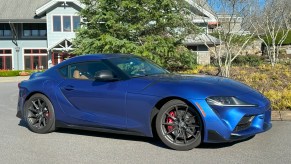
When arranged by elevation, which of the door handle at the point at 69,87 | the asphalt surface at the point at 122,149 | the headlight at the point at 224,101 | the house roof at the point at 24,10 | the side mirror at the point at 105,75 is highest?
the house roof at the point at 24,10

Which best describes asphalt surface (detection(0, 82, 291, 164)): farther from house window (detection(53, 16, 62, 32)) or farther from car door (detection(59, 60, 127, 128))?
house window (detection(53, 16, 62, 32))

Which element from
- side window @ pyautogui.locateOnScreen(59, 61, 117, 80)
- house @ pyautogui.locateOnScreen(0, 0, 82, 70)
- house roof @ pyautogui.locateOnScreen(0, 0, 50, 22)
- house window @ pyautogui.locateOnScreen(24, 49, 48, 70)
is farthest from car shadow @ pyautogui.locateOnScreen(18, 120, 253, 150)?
house window @ pyautogui.locateOnScreen(24, 49, 48, 70)

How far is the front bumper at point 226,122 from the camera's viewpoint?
534cm

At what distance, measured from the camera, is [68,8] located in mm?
36000

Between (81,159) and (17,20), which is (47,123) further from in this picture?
(17,20)

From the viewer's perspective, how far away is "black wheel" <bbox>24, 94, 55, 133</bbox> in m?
6.91

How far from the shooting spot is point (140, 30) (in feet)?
45.1

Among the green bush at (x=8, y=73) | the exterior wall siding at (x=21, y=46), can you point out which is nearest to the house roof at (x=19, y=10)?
the exterior wall siding at (x=21, y=46)

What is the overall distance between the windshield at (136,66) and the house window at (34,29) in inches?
1297

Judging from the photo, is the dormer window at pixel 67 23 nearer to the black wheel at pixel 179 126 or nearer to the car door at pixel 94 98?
the car door at pixel 94 98

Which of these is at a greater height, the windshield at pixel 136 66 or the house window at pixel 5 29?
the house window at pixel 5 29

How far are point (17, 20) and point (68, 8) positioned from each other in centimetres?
497

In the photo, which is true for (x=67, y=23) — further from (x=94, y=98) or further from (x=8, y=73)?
(x=94, y=98)

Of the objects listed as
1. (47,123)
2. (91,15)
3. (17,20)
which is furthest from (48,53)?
(47,123)
